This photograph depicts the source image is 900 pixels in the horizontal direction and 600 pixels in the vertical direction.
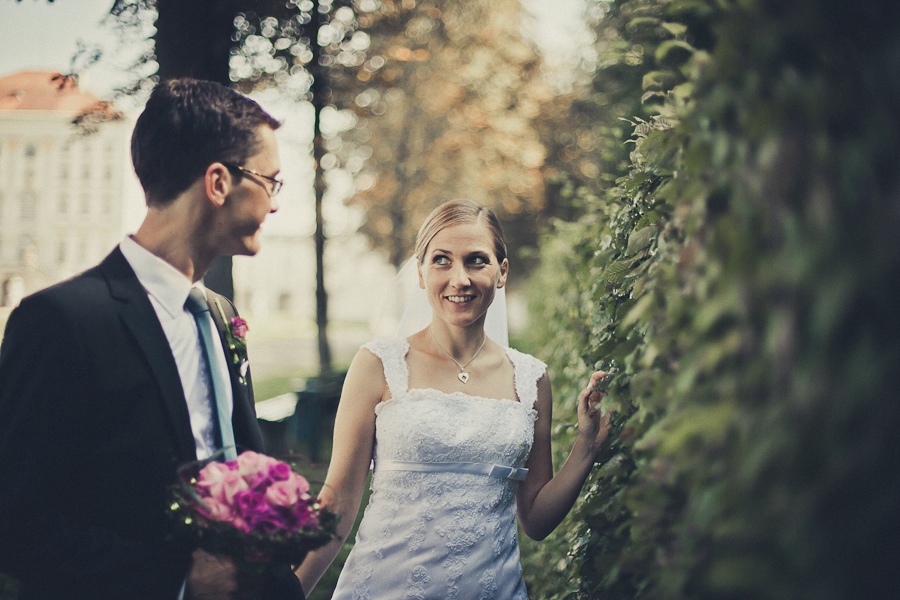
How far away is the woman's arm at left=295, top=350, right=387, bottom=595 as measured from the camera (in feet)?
9.93

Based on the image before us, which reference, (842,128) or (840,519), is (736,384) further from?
(842,128)

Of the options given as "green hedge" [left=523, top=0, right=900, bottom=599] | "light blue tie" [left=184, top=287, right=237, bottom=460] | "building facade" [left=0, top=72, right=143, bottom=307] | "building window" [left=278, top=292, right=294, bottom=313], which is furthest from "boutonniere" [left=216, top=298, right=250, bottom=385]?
"building window" [left=278, top=292, right=294, bottom=313]

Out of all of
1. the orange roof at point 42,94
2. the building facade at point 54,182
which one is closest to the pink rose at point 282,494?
the building facade at point 54,182

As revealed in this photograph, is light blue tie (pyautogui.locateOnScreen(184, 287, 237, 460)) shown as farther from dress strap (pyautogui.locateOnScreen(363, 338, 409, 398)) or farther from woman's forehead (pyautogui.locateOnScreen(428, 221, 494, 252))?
woman's forehead (pyautogui.locateOnScreen(428, 221, 494, 252))

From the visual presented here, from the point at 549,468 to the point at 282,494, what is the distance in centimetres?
156

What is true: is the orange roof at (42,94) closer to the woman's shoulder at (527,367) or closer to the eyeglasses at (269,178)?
the eyeglasses at (269,178)

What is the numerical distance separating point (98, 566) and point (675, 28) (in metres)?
2.38

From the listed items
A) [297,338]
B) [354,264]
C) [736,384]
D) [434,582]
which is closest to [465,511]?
[434,582]

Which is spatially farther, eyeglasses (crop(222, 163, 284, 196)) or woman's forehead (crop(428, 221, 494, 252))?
woman's forehead (crop(428, 221, 494, 252))

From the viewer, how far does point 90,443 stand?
2.12m

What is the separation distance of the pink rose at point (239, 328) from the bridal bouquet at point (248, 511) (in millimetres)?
653

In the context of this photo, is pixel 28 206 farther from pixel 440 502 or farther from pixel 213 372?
pixel 440 502

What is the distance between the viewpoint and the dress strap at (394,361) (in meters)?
3.22

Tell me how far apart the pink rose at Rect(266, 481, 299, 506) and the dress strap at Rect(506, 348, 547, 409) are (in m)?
1.36
